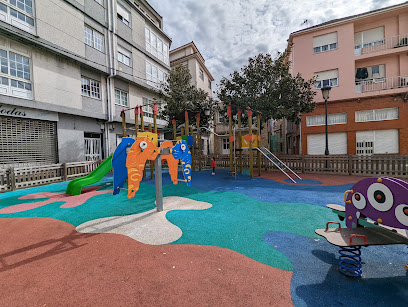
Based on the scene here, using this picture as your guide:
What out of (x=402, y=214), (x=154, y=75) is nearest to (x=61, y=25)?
(x=154, y=75)

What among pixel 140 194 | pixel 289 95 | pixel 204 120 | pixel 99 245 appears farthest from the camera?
pixel 204 120

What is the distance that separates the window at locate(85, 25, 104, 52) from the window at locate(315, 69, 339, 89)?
1847 cm

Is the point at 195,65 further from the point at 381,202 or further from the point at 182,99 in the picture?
the point at 381,202

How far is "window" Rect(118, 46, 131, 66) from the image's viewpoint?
15754 mm

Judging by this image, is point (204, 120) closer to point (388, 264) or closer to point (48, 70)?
point (48, 70)

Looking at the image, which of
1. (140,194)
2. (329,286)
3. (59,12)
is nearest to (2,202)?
(140,194)

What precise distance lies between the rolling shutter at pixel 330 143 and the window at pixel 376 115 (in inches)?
69.0

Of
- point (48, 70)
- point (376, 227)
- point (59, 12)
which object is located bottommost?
point (376, 227)

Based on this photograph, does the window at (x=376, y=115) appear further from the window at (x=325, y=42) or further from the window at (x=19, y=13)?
the window at (x=19, y=13)

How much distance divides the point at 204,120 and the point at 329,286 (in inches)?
616

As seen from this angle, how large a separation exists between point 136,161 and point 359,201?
15.0 ft

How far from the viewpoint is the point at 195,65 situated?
24406mm

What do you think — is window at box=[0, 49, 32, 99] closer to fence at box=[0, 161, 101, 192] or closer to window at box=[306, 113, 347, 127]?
fence at box=[0, 161, 101, 192]

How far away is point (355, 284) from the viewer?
2.31 meters
